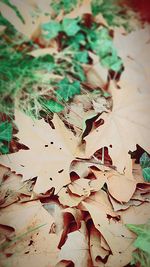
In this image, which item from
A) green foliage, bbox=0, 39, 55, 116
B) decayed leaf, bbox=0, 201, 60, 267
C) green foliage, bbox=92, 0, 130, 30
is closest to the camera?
decayed leaf, bbox=0, 201, 60, 267

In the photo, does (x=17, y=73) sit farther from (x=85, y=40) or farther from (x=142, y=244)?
(x=142, y=244)

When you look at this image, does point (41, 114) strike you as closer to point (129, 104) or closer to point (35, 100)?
point (35, 100)

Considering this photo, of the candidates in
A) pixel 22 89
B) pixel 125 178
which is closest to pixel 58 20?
pixel 22 89

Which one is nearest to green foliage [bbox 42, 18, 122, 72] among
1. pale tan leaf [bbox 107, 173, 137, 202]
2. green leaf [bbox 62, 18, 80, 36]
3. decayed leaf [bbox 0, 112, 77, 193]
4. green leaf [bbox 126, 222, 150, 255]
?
green leaf [bbox 62, 18, 80, 36]

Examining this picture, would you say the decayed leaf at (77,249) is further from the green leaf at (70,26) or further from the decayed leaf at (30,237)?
the green leaf at (70,26)

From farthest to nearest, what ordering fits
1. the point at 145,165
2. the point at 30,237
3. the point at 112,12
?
the point at 112,12, the point at 145,165, the point at 30,237

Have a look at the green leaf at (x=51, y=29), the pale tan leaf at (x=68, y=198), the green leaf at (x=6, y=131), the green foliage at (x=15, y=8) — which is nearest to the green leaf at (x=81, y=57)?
the green leaf at (x=51, y=29)

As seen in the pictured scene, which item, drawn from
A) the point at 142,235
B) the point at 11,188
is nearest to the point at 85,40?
the point at 11,188

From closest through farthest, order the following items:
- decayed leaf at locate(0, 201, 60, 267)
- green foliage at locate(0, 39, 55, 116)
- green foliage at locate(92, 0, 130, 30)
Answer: decayed leaf at locate(0, 201, 60, 267), green foliage at locate(0, 39, 55, 116), green foliage at locate(92, 0, 130, 30)

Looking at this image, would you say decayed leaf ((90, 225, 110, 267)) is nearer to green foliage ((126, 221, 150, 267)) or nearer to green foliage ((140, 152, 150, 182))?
green foliage ((126, 221, 150, 267))
